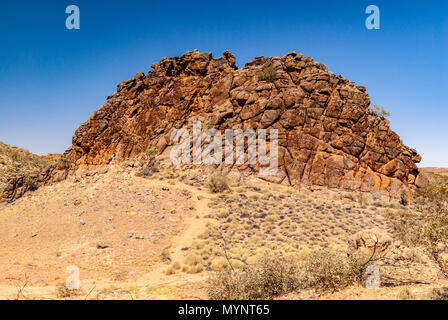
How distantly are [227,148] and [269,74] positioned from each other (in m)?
11.0

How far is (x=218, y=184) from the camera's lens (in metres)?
28.1

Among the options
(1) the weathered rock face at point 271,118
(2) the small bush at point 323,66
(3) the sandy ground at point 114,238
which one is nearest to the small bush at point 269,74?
(1) the weathered rock face at point 271,118

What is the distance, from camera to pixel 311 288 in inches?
399

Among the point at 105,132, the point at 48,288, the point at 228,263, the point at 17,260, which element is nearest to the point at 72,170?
the point at 105,132

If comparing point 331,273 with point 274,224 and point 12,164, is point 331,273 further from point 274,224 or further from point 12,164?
point 12,164

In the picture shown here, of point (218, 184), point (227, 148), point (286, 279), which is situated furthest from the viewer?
point (227, 148)

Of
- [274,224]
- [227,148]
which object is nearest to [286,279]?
[274,224]

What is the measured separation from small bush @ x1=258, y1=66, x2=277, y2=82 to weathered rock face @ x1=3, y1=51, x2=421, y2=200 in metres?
0.67

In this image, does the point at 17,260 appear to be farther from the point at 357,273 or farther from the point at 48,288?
the point at 357,273

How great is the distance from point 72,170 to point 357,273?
33920 mm

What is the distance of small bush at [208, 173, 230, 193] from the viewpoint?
2809cm

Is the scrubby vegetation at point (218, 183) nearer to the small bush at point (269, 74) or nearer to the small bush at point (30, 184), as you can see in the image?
the small bush at point (269, 74)

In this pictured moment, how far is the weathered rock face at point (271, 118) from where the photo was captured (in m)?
29.7
